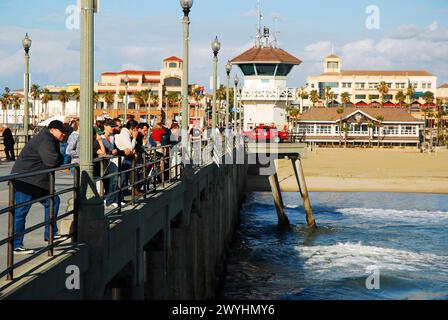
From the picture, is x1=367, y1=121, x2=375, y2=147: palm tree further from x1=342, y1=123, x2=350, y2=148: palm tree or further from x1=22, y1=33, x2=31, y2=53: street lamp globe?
x1=22, y1=33, x2=31, y2=53: street lamp globe

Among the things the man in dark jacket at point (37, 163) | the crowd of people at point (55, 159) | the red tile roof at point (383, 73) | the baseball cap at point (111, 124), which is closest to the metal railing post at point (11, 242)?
the crowd of people at point (55, 159)

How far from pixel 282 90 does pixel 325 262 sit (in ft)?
79.9

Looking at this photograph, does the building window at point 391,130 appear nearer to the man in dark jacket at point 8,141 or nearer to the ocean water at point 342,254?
the ocean water at point 342,254

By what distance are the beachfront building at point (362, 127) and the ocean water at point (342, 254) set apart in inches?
2744

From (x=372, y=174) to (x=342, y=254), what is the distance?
37995 millimetres

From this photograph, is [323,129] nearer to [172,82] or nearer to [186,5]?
[172,82]

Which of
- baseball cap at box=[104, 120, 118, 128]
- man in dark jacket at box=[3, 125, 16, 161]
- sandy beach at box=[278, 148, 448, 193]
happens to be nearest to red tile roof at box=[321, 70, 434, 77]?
sandy beach at box=[278, 148, 448, 193]

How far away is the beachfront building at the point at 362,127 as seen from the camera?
115 metres

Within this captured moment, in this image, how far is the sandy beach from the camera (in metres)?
57.9

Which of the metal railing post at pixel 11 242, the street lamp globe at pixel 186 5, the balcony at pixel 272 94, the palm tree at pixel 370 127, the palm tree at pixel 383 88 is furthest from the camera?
the palm tree at pixel 383 88

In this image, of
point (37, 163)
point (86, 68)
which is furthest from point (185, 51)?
point (86, 68)

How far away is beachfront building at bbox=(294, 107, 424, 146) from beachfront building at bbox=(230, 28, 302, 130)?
62.4 m

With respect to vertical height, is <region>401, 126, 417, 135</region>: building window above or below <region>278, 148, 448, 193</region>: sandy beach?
above
